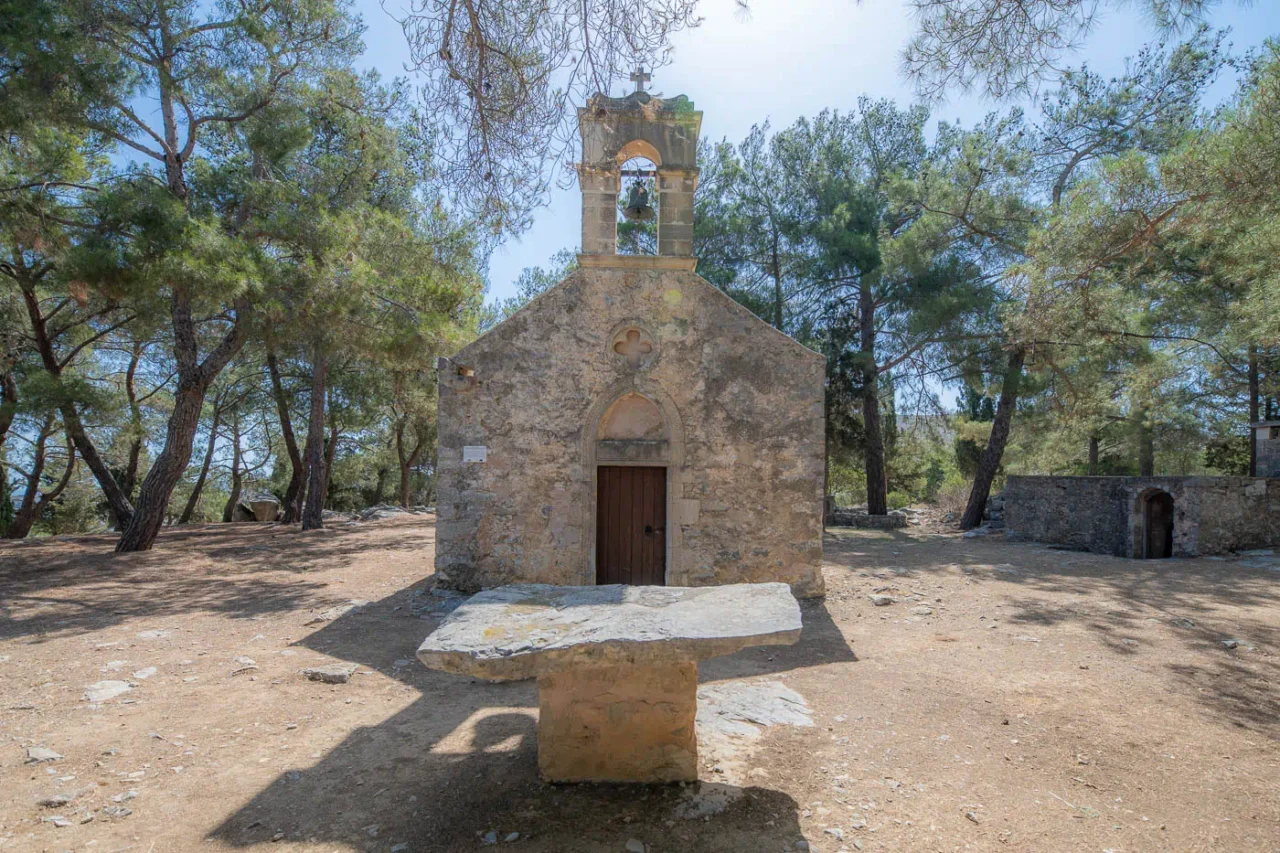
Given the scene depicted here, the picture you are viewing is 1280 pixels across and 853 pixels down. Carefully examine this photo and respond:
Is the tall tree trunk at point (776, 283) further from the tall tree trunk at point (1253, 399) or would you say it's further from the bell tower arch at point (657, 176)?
the bell tower arch at point (657, 176)

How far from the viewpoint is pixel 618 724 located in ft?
11.9

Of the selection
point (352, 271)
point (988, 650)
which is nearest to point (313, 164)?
point (352, 271)

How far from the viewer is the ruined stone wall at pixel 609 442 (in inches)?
312

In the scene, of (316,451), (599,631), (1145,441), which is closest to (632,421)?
(599,631)

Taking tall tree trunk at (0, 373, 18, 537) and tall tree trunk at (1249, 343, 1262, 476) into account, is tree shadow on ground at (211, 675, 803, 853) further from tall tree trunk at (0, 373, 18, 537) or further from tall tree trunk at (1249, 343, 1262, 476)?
tall tree trunk at (1249, 343, 1262, 476)

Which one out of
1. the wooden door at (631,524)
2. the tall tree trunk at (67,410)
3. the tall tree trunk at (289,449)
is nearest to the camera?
the wooden door at (631,524)

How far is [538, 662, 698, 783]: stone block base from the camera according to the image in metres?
3.59

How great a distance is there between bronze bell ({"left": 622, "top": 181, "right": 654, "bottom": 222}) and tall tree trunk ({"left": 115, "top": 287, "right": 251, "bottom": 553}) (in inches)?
247

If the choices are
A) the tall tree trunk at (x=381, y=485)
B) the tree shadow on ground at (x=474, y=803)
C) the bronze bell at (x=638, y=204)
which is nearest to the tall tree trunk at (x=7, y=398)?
the bronze bell at (x=638, y=204)

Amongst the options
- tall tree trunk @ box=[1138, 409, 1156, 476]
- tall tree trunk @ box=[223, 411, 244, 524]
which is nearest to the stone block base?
tall tree trunk @ box=[1138, 409, 1156, 476]

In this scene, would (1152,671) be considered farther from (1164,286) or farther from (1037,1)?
(1164,286)

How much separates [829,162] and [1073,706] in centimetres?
1655

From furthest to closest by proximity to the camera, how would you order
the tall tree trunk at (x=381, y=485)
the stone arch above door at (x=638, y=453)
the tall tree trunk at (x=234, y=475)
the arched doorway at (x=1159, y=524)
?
1. the tall tree trunk at (x=381, y=485)
2. the tall tree trunk at (x=234, y=475)
3. the arched doorway at (x=1159, y=524)
4. the stone arch above door at (x=638, y=453)

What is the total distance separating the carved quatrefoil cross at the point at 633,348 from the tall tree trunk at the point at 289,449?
1036 centimetres
